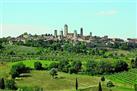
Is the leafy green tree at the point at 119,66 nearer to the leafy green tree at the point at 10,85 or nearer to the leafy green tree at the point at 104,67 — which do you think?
the leafy green tree at the point at 104,67

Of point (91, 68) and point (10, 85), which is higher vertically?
point (91, 68)

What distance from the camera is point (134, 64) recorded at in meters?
105

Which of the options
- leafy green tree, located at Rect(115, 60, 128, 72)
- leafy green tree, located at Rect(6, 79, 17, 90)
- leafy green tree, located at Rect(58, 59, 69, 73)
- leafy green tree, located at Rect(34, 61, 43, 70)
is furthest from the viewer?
leafy green tree, located at Rect(115, 60, 128, 72)

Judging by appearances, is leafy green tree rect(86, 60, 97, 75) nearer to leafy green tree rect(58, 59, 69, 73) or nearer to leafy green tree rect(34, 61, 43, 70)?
leafy green tree rect(58, 59, 69, 73)

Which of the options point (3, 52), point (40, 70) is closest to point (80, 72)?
point (40, 70)

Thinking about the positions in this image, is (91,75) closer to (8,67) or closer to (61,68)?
(61,68)

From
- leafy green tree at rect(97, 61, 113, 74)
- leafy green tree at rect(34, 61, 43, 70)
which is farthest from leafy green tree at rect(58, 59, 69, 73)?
leafy green tree at rect(97, 61, 113, 74)

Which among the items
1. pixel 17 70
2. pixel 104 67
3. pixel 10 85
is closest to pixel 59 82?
pixel 17 70

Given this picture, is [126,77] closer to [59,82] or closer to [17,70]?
[59,82]

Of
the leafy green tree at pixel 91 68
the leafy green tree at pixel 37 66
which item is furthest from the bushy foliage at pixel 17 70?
the leafy green tree at pixel 91 68

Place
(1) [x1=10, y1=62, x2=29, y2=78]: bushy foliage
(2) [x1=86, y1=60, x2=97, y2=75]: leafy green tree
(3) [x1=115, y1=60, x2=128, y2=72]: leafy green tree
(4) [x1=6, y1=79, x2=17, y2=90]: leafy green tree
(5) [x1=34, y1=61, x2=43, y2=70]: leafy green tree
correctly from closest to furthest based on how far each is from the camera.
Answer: (4) [x1=6, y1=79, x2=17, y2=90]: leafy green tree, (1) [x1=10, y1=62, x2=29, y2=78]: bushy foliage, (5) [x1=34, y1=61, x2=43, y2=70]: leafy green tree, (2) [x1=86, y1=60, x2=97, y2=75]: leafy green tree, (3) [x1=115, y1=60, x2=128, y2=72]: leafy green tree

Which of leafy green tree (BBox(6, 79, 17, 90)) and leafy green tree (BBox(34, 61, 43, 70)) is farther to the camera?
leafy green tree (BBox(34, 61, 43, 70))

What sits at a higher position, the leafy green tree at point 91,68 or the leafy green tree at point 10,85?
the leafy green tree at point 91,68

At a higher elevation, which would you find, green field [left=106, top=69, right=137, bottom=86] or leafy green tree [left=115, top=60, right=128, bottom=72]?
leafy green tree [left=115, top=60, right=128, bottom=72]
